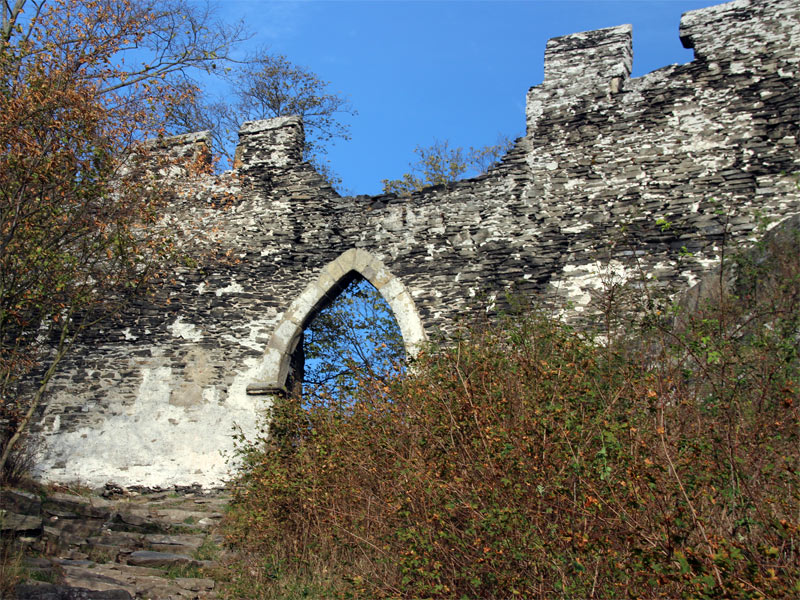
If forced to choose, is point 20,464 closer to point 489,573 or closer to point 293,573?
point 293,573

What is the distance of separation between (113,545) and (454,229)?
5.05m

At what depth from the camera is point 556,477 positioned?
4387 mm

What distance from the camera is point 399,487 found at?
218 inches

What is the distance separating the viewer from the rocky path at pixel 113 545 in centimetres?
611

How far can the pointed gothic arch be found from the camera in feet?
32.9

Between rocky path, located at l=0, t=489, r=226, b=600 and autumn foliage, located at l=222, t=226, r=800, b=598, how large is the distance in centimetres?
50

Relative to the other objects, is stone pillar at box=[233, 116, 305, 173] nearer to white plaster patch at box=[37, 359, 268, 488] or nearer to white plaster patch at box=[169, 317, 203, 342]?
white plaster patch at box=[169, 317, 203, 342]

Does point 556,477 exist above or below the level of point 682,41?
below

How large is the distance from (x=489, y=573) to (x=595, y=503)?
3.39 feet

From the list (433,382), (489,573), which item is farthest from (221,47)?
(489,573)

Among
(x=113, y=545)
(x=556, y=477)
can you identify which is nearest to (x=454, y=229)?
(x=113, y=545)

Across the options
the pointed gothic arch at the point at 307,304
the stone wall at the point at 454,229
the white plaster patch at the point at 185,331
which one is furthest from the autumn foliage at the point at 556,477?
the white plaster patch at the point at 185,331

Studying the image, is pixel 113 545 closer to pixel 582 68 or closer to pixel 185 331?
pixel 185 331

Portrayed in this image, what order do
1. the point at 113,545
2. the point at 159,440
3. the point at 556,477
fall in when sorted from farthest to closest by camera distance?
A: the point at 159,440
the point at 113,545
the point at 556,477
